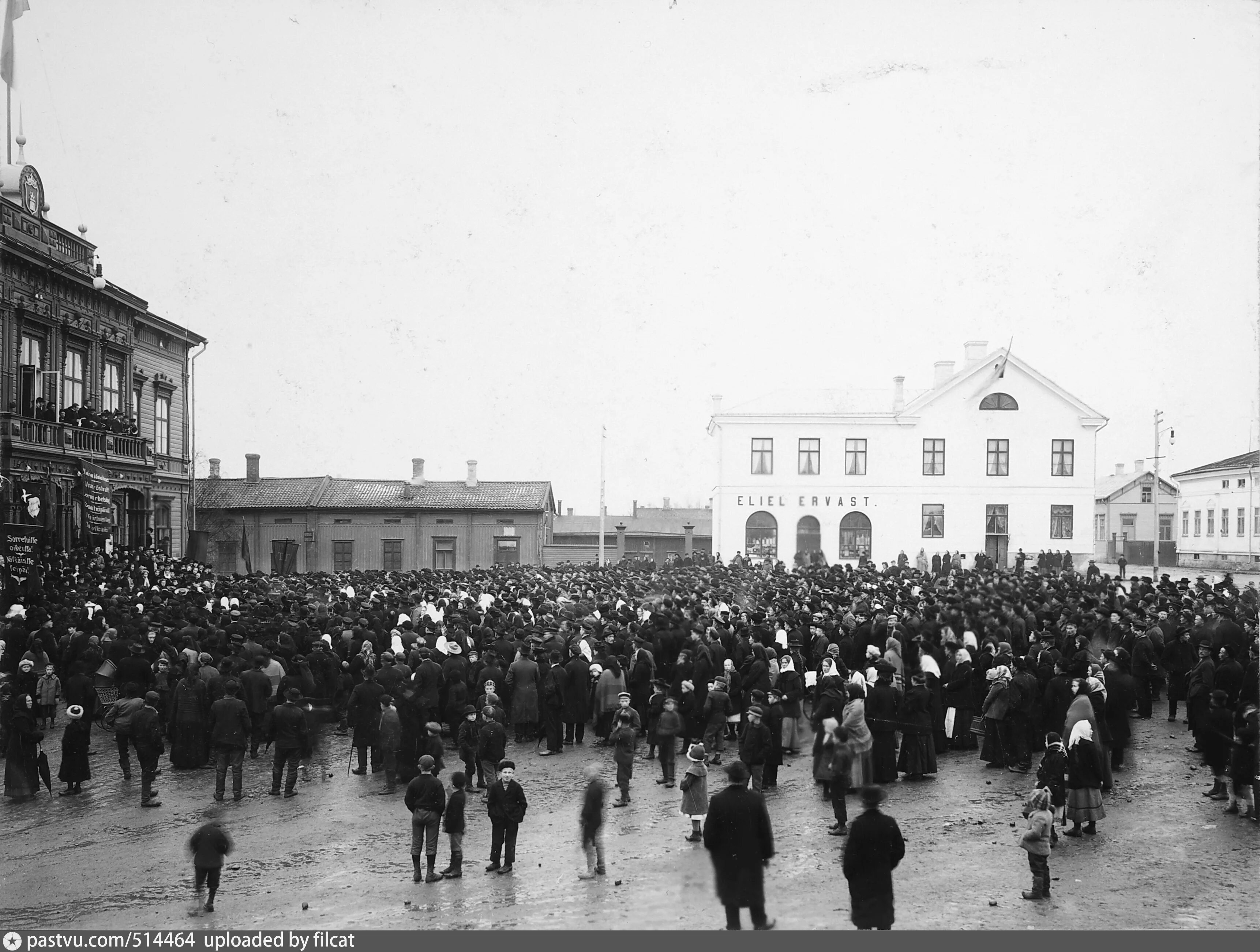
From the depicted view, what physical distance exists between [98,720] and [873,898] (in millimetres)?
13492

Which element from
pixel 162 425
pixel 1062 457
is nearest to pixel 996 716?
pixel 162 425

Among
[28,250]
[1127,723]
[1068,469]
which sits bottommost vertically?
[1127,723]

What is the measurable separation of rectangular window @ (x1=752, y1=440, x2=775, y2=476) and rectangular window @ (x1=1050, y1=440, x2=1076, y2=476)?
11.7 meters

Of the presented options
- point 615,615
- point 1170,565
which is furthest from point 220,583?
point 1170,565

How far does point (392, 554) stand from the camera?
141 ft

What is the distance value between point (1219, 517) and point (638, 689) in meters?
31.4

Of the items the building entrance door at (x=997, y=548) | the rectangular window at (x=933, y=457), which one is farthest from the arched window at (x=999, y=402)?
the building entrance door at (x=997, y=548)

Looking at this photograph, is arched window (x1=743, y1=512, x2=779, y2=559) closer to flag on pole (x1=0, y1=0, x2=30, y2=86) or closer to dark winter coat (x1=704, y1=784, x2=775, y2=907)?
flag on pole (x1=0, y1=0, x2=30, y2=86)

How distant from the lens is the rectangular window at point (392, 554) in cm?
4291

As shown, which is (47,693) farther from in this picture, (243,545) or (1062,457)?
(1062,457)

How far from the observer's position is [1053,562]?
37.9m

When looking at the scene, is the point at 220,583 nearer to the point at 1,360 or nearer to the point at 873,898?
the point at 1,360

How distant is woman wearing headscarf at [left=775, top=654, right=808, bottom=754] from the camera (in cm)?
1257

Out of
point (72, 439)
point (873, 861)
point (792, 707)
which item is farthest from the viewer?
point (72, 439)
